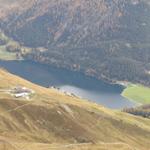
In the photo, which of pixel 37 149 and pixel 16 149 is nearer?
pixel 16 149

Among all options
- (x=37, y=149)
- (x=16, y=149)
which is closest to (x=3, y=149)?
(x=16, y=149)

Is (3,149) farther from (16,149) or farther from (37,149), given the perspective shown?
(37,149)

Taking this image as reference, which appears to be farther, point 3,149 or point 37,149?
point 37,149
